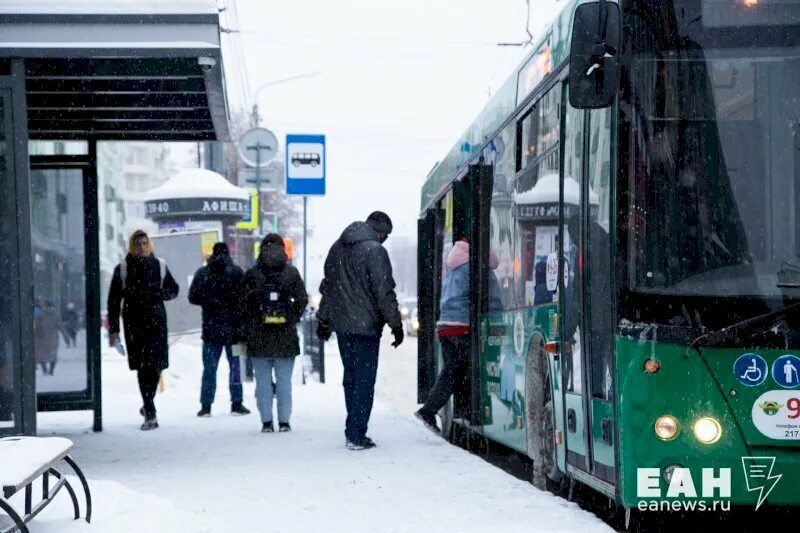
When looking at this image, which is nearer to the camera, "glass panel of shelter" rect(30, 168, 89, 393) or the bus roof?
the bus roof

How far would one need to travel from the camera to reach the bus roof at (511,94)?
812 cm

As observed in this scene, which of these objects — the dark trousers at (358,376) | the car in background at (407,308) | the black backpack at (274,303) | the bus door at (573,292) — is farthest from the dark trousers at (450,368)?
the car in background at (407,308)

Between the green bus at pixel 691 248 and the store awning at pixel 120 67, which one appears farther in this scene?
the store awning at pixel 120 67

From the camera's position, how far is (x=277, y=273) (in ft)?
44.4

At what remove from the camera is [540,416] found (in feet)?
29.2

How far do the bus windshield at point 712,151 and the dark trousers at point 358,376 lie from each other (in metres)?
4.91

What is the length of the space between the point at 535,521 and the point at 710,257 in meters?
1.64

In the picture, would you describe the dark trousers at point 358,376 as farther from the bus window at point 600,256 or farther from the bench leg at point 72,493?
the bus window at point 600,256

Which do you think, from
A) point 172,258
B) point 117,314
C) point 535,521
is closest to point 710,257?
point 535,521

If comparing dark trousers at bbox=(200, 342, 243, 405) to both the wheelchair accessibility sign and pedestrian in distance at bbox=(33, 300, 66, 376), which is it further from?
the wheelchair accessibility sign

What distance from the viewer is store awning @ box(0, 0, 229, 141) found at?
31.0 ft

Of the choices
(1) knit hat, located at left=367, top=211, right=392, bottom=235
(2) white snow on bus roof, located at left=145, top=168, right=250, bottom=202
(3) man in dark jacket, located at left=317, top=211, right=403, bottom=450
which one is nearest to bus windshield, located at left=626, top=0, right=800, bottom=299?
(3) man in dark jacket, located at left=317, top=211, right=403, bottom=450

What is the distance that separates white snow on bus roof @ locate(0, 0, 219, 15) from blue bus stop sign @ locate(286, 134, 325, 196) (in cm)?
926

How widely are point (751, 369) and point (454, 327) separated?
5425 millimetres
